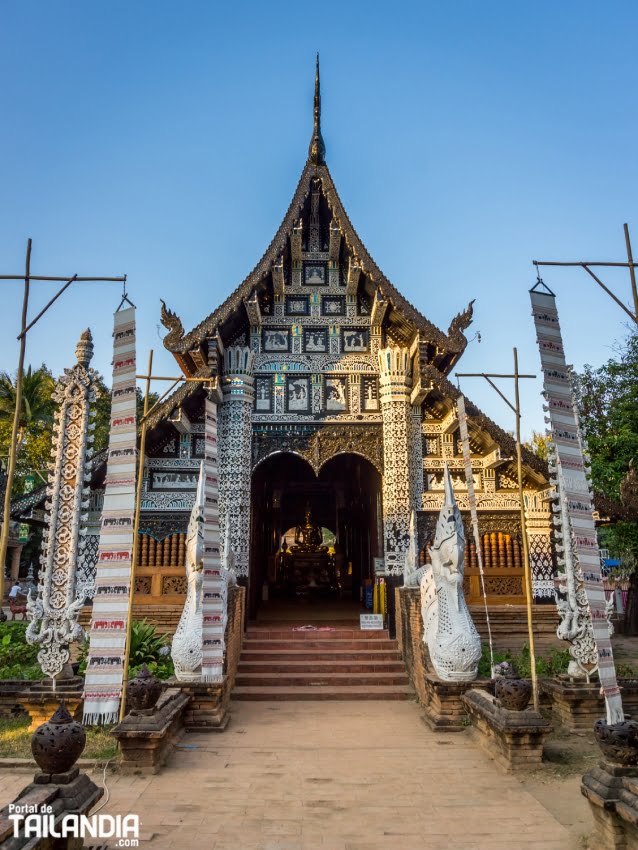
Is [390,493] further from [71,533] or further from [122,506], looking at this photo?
[122,506]

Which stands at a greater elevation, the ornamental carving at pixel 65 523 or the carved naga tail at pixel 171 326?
the carved naga tail at pixel 171 326

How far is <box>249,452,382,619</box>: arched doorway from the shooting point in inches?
566

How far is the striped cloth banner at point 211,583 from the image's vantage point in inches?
283

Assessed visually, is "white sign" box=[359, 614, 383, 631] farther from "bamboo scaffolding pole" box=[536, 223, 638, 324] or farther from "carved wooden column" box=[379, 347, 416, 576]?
"bamboo scaffolding pole" box=[536, 223, 638, 324]

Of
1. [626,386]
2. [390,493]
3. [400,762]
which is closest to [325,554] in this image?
[390,493]

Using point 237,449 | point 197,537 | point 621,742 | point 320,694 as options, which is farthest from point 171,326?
point 621,742

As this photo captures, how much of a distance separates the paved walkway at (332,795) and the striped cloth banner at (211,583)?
0.77 m

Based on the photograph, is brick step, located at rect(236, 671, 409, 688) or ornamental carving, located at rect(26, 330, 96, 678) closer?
ornamental carving, located at rect(26, 330, 96, 678)

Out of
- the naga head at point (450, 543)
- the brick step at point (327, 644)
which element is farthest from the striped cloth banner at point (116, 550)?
the brick step at point (327, 644)

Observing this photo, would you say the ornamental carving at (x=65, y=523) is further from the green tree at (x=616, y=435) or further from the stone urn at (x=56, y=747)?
the green tree at (x=616, y=435)

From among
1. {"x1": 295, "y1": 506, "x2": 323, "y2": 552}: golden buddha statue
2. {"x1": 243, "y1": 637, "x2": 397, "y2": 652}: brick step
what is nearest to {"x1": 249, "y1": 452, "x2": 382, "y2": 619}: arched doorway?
{"x1": 295, "y1": 506, "x2": 323, "y2": 552}: golden buddha statue

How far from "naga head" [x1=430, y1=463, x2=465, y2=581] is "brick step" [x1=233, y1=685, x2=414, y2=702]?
2.21 m

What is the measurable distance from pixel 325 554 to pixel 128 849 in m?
15.3

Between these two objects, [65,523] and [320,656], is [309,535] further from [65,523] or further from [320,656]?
[65,523]
